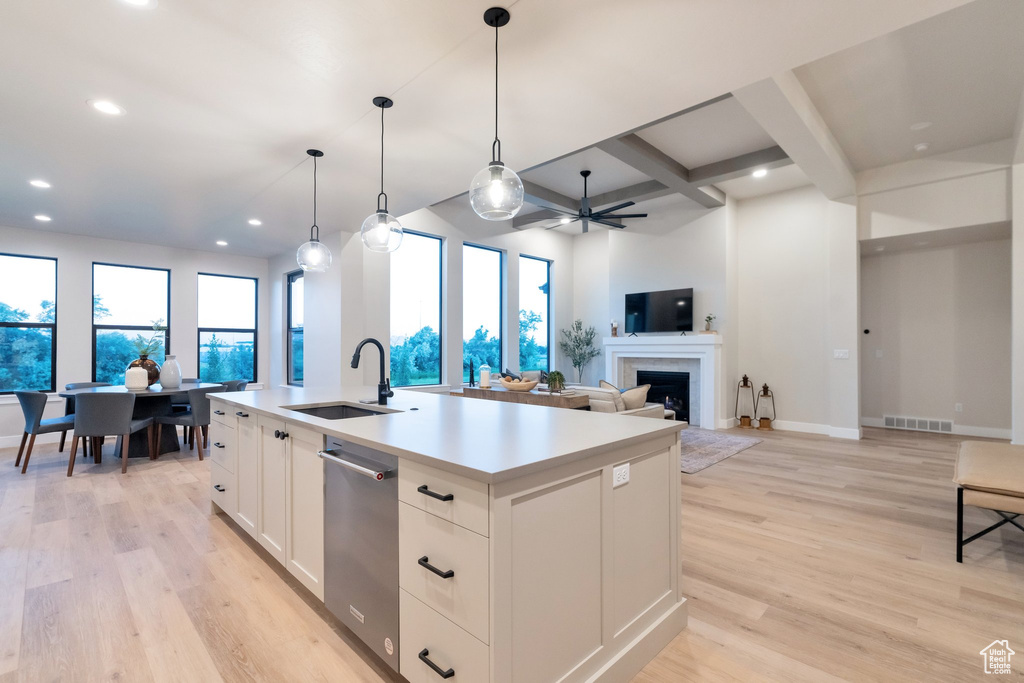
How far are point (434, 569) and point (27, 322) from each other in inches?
280

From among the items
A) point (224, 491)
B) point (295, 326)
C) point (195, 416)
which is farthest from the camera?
point (295, 326)

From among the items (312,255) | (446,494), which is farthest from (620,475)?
(312,255)

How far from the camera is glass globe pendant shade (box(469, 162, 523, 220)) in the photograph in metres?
2.25

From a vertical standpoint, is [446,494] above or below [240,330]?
below

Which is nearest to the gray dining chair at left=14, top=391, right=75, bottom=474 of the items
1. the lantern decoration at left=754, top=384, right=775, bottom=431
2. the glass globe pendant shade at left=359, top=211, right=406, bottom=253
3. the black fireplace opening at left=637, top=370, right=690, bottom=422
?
the glass globe pendant shade at left=359, top=211, right=406, bottom=253

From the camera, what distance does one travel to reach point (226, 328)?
713cm

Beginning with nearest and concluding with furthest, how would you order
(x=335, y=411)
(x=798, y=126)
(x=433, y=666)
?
(x=433, y=666)
(x=335, y=411)
(x=798, y=126)

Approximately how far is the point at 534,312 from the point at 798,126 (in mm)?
5484

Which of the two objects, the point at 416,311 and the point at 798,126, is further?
the point at 416,311

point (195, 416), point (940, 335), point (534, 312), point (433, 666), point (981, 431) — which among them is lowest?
point (981, 431)

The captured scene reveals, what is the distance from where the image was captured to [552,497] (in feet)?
4.60

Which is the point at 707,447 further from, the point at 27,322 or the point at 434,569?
the point at 27,322

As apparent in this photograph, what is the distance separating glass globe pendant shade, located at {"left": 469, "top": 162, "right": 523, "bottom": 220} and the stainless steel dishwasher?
1.31 m

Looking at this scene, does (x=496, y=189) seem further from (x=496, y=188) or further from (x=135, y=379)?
(x=135, y=379)
